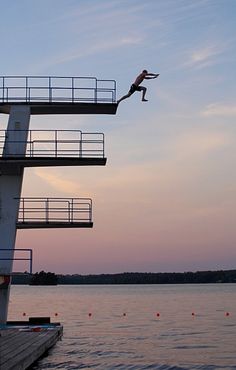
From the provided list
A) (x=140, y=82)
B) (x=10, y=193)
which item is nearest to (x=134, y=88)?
(x=140, y=82)

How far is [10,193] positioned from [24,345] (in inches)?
323

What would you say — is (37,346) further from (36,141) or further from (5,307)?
(36,141)

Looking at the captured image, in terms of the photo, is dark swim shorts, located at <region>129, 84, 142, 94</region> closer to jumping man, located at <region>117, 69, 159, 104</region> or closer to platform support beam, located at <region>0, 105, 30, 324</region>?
jumping man, located at <region>117, 69, 159, 104</region>

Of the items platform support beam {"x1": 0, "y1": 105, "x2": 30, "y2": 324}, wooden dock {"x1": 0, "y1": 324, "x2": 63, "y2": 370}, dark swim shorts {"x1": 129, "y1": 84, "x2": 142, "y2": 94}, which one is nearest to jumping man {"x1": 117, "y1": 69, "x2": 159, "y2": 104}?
dark swim shorts {"x1": 129, "y1": 84, "x2": 142, "y2": 94}

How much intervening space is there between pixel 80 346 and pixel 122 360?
21.2 feet

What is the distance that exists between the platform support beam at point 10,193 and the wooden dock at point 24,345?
2.01 m

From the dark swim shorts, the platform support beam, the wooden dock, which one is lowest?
the wooden dock

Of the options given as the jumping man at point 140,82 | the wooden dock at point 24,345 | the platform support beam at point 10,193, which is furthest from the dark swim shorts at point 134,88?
the wooden dock at point 24,345

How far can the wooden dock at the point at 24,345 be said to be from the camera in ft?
61.6

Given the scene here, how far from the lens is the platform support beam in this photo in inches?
1112

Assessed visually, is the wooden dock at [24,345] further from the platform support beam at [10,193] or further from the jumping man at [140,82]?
the jumping man at [140,82]

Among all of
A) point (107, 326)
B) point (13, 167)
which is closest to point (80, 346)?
point (13, 167)

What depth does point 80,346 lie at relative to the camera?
35.6m

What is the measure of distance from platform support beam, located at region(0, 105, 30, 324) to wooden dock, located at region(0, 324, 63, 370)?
6.60ft
